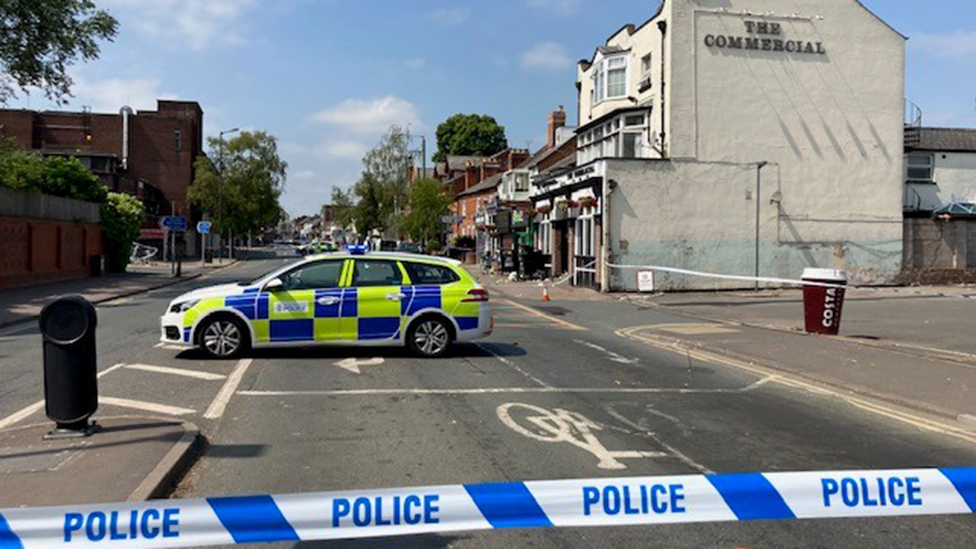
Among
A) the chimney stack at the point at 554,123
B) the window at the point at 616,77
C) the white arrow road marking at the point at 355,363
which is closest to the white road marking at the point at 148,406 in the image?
the white arrow road marking at the point at 355,363

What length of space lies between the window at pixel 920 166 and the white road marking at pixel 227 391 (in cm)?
3051

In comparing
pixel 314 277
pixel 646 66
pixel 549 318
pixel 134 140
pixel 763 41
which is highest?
pixel 134 140

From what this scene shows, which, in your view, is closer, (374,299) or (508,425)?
(508,425)

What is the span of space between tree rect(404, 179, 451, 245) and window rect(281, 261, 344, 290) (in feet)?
150

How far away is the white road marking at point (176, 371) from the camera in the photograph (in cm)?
977

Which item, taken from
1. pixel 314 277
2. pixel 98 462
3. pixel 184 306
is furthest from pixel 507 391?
pixel 184 306

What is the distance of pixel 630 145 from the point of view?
30.1 meters

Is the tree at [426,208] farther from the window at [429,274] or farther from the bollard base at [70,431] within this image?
the bollard base at [70,431]

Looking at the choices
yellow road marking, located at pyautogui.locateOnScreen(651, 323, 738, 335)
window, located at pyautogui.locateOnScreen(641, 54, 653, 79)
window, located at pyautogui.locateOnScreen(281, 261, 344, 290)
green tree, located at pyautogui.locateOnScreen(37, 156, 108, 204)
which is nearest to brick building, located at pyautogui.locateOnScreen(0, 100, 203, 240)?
green tree, located at pyautogui.locateOnScreen(37, 156, 108, 204)


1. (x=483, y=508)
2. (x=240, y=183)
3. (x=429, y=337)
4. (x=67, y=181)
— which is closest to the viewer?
(x=483, y=508)

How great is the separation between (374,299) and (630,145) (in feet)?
68.6

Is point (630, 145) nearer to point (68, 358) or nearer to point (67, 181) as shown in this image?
point (67, 181)

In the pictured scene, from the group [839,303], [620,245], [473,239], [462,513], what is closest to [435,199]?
[473,239]

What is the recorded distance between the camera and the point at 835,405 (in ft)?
28.6
